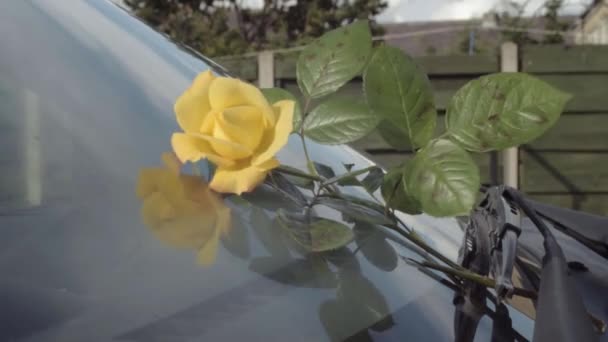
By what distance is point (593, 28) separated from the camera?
15867 millimetres

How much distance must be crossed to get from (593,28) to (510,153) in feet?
37.7

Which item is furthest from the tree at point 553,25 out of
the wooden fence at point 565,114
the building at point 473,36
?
the wooden fence at point 565,114

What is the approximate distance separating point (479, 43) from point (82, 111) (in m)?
13.9

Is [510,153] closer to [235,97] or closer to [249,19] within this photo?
[235,97]

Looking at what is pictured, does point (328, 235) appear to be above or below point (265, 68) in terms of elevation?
above

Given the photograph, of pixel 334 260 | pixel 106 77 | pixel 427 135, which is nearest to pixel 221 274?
pixel 334 260

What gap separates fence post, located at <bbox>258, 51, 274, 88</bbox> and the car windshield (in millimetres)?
4336

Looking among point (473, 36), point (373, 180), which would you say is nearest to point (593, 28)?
point (473, 36)

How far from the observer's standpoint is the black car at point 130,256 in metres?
0.68

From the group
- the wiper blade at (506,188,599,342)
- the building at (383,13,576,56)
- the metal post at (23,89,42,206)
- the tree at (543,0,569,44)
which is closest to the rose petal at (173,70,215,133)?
the metal post at (23,89,42,206)

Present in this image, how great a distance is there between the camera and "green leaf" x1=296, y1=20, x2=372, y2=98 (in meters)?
0.79

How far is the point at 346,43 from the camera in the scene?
0.80 m

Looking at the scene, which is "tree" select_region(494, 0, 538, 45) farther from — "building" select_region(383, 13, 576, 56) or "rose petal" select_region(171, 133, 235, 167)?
"rose petal" select_region(171, 133, 235, 167)

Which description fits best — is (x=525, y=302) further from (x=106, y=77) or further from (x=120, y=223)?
(x=106, y=77)
